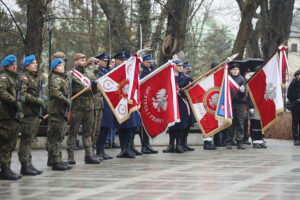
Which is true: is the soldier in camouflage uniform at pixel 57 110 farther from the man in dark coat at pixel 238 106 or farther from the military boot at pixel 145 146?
the man in dark coat at pixel 238 106

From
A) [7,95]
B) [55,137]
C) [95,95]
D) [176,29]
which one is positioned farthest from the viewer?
[176,29]

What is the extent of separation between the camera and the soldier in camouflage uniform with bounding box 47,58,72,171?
1200 centimetres

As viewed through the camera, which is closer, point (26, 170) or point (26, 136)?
point (26, 170)

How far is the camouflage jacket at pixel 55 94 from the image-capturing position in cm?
1195

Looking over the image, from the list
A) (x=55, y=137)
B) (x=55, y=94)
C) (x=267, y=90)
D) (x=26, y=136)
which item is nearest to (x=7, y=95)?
(x=26, y=136)

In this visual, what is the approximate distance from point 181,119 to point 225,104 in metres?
1.02

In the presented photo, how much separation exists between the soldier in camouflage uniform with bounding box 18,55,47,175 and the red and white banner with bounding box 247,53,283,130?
676 centimetres

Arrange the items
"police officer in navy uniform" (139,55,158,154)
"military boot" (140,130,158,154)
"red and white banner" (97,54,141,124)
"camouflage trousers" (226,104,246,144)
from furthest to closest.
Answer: "camouflage trousers" (226,104,246,144) < "military boot" (140,130,158,154) < "police officer in navy uniform" (139,55,158,154) < "red and white banner" (97,54,141,124)

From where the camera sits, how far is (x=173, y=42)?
2078 cm

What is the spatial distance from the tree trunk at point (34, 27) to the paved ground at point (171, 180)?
3.83 meters

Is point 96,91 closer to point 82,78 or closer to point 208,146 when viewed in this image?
point 82,78

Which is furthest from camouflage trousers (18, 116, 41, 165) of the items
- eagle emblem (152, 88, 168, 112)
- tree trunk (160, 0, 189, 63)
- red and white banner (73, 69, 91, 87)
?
tree trunk (160, 0, 189, 63)

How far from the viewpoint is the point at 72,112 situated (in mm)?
12805

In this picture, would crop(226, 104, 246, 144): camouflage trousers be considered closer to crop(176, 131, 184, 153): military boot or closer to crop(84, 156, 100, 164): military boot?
crop(176, 131, 184, 153): military boot
